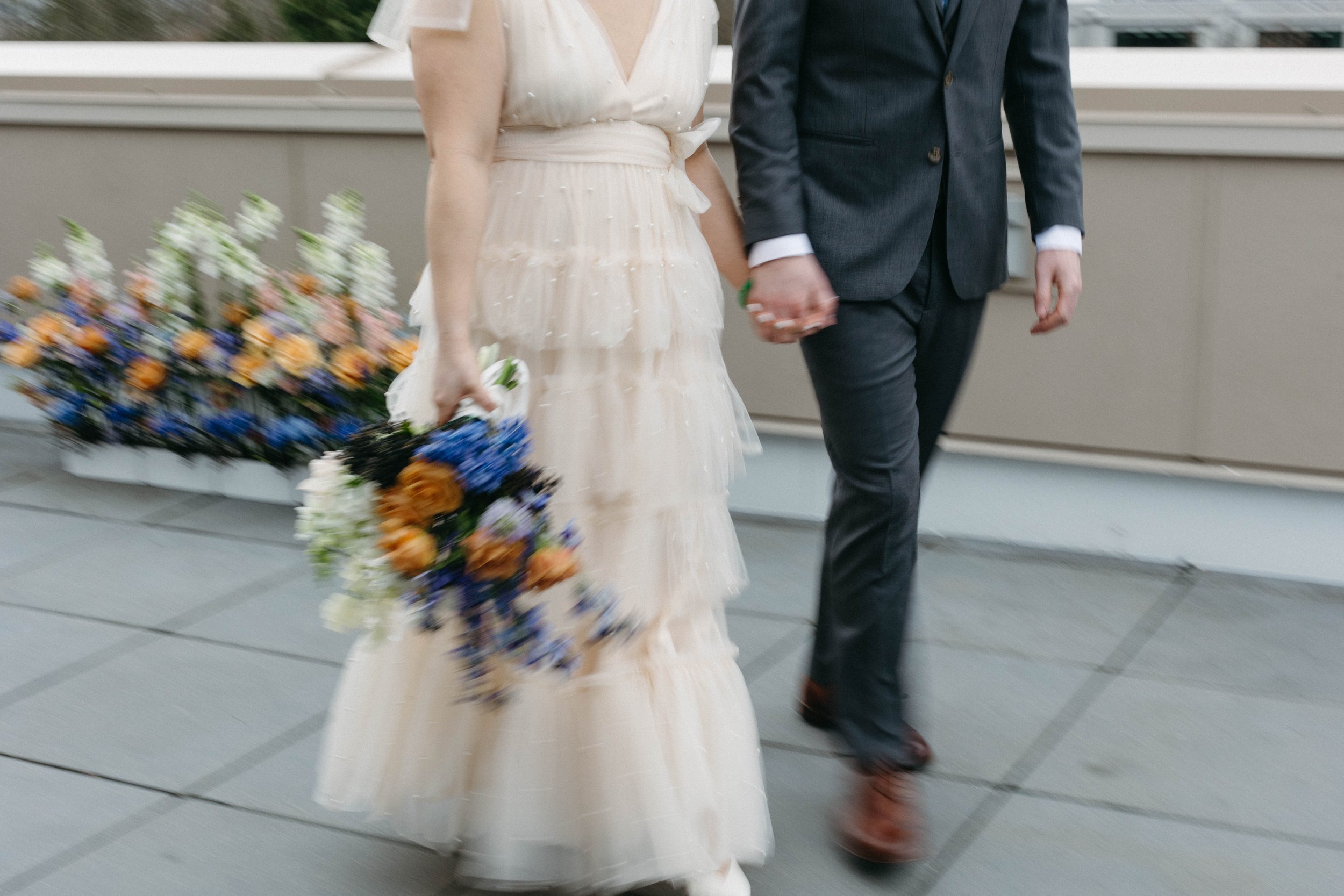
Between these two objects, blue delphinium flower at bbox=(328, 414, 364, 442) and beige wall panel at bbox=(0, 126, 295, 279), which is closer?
blue delphinium flower at bbox=(328, 414, 364, 442)

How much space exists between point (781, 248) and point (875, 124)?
0.31 meters

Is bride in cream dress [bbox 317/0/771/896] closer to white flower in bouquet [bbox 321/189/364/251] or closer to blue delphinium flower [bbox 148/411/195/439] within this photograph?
white flower in bouquet [bbox 321/189/364/251]

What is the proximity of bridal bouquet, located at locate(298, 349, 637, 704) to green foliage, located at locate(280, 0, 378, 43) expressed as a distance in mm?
4612

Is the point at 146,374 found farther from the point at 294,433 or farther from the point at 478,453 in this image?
the point at 478,453

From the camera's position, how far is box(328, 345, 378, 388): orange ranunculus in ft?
16.6

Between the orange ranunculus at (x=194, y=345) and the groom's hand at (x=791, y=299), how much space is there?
10.7 feet

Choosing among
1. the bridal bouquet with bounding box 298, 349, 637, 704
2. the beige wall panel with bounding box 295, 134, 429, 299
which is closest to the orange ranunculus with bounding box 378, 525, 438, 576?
the bridal bouquet with bounding box 298, 349, 637, 704

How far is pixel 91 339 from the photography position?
18.0ft

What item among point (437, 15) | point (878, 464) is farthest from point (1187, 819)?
point (437, 15)

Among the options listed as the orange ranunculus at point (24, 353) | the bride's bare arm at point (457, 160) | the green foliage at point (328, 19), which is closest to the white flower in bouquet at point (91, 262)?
the orange ranunculus at point (24, 353)

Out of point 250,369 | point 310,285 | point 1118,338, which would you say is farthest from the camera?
point 310,285

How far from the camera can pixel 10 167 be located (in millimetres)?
6367

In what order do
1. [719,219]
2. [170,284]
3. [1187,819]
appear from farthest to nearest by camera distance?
[170,284], [1187,819], [719,219]

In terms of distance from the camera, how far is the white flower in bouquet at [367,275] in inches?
206
